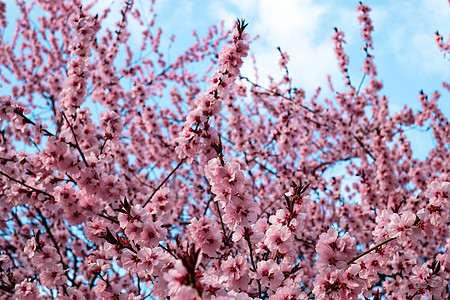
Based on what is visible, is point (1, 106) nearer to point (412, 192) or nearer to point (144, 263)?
point (144, 263)

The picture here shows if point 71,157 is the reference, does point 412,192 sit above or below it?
above

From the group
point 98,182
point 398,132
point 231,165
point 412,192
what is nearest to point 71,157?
point 98,182

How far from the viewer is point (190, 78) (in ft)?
38.0

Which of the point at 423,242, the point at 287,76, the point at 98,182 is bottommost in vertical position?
the point at 98,182

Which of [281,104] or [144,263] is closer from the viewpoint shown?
[144,263]

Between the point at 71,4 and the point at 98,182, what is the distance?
32.6 ft

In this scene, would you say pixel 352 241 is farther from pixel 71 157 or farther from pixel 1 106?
pixel 1 106

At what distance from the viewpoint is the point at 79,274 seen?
7.67 m

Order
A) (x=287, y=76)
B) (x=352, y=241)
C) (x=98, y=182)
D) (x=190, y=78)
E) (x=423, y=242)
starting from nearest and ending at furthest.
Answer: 1. (x=352, y=241)
2. (x=98, y=182)
3. (x=287, y=76)
4. (x=423, y=242)
5. (x=190, y=78)

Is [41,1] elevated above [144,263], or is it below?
above

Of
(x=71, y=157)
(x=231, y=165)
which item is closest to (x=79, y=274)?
(x=71, y=157)

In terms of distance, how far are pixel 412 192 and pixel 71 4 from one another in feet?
36.0

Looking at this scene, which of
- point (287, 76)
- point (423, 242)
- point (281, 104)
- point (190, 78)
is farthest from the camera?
point (190, 78)

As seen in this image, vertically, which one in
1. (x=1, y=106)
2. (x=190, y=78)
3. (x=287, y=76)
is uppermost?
(x=190, y=78)
